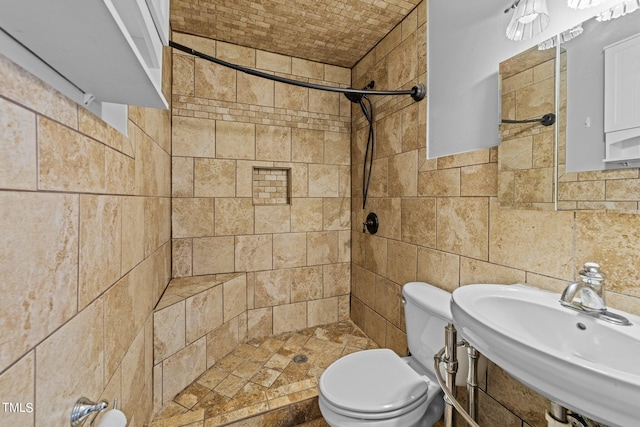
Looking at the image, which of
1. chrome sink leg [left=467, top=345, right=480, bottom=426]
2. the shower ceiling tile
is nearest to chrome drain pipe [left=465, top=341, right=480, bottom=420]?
chrome sink leg [left=467, top=345, right=480, bottom=426]

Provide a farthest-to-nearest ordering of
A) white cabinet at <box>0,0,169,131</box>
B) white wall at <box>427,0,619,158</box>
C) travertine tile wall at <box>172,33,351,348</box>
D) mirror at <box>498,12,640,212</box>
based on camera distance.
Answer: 1. travertine tile wall at <box>172,33,351,348</box>
2. white wall at <box>427,0,619,158</box>
3. mirror at <box>498,12,640,212</box>
4. white cabinet at <box>0,0,169,131</box>

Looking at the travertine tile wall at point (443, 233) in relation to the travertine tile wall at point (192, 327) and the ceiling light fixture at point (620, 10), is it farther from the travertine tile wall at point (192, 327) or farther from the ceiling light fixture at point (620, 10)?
the travertine tile wall at point (192, 327)

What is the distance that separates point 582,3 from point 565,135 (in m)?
0.47

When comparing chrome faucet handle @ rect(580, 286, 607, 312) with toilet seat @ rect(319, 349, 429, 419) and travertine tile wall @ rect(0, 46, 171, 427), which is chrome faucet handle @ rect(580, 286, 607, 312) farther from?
travertine tile wall @ rect(0, 46, 171, 427)

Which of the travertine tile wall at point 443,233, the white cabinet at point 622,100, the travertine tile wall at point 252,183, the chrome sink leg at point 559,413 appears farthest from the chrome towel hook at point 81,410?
the white cabinet at point 622,100

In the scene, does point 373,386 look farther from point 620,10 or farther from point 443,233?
point 620,10

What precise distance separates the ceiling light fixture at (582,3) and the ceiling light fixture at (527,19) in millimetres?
86

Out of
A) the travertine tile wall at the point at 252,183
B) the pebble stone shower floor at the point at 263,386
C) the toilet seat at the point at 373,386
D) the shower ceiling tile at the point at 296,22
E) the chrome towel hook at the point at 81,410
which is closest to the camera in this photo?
the chrome towel hook at the point at 81,410

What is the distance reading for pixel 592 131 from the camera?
3.16ft

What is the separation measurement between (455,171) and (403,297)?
77 cm

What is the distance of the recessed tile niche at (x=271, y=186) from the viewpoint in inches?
95.9

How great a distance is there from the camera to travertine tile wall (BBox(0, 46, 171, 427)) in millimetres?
500

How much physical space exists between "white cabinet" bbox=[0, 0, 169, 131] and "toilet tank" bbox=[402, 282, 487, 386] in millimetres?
1433

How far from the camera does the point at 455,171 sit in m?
1.52
